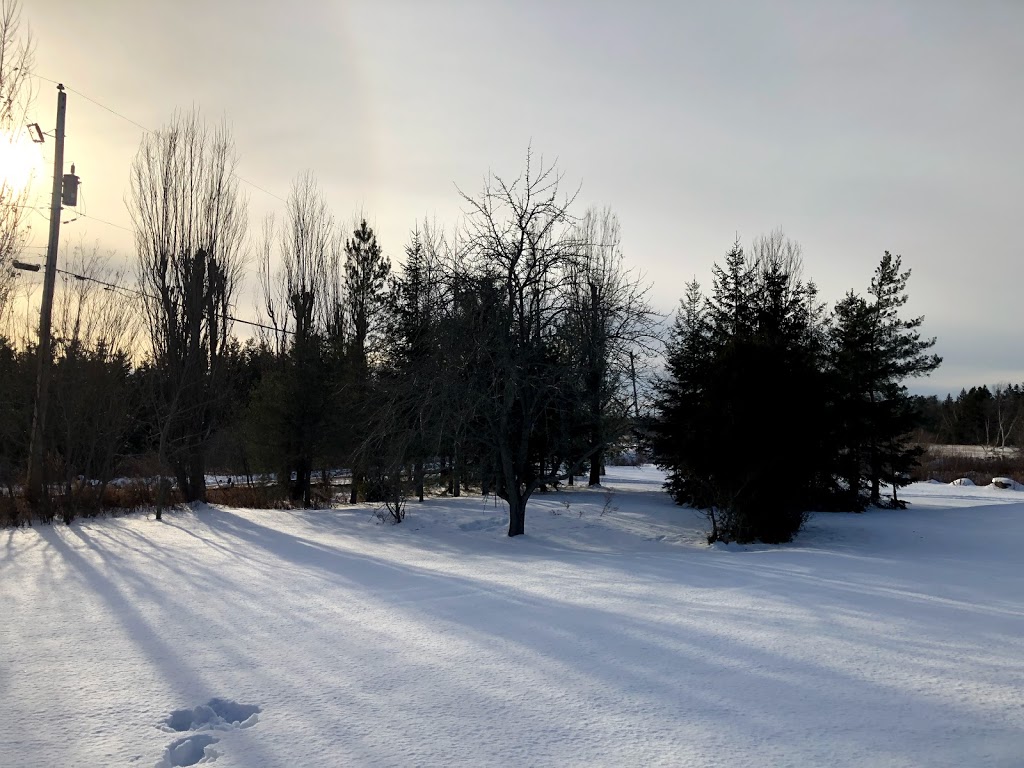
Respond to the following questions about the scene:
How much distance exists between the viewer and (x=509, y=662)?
484 centimetres

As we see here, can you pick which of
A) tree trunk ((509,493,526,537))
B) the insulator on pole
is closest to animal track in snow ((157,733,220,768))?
tree trunk ((509,493,526,537))

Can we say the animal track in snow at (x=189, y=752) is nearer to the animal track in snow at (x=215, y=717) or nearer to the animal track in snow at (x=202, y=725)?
the animal track in snow at (x=202, y=725)

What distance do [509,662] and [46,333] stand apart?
15321 millimetres

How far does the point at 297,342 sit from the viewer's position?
2244 centimetres

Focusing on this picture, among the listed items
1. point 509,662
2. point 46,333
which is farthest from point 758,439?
point 46,333

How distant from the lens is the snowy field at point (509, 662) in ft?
11.6

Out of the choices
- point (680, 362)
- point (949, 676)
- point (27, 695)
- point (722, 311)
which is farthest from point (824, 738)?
point (722, 311)

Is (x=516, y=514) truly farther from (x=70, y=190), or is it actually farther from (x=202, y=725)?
(x=70, y=190)

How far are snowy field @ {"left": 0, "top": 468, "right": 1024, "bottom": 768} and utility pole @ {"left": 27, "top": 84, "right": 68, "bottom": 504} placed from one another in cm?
565

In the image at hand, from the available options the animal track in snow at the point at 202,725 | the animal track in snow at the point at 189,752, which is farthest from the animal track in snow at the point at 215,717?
the animal track in snow at the point at 189,752

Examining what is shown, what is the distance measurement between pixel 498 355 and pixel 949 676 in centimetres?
940

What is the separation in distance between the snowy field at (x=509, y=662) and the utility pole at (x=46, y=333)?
5647mm

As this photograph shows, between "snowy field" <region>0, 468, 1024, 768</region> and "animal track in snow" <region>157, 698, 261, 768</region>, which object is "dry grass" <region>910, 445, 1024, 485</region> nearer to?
"snowy field" <region>0, 468, 1024, 768</region>

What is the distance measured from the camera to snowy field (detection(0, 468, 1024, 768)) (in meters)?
3.53
